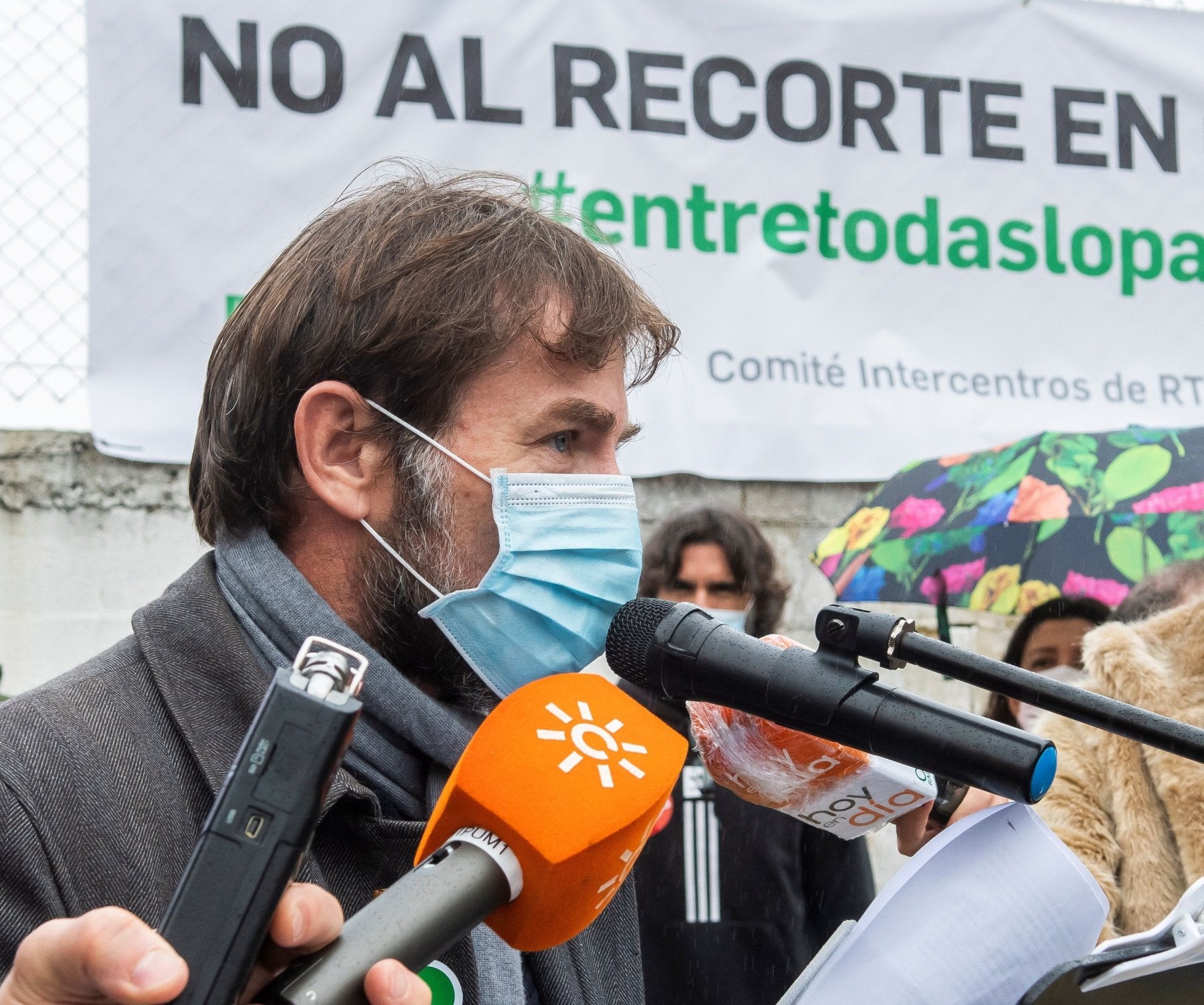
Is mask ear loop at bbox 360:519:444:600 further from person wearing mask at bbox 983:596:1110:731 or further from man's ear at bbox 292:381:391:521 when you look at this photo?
person wearing mask at bbox 983:596:1110:731

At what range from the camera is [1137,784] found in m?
2.58

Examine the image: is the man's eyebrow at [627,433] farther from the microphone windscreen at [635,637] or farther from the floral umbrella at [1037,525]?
the floral umbrella at [1037,525]

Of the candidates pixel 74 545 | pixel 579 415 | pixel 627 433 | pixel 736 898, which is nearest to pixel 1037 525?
pixel 736 898

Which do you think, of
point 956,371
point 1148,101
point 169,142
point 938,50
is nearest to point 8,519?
point 169,142

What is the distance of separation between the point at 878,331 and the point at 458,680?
3078 mm

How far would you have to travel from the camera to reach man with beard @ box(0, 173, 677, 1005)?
57.1 inches

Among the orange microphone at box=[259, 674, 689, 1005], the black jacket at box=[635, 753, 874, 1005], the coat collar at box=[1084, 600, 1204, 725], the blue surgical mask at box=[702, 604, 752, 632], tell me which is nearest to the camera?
the orange microphone at box=[259, 674, 689, 1005]

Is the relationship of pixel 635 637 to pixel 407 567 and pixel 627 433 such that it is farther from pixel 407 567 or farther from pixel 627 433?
pixel 627 433

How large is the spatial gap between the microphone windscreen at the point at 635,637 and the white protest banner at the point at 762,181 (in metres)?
2.86

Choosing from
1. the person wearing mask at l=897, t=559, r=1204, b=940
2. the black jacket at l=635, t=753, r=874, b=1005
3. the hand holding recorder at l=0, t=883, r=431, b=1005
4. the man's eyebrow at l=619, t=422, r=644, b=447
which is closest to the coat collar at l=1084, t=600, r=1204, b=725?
the person wearing mask at l=897, t=559, r=1204, b=940

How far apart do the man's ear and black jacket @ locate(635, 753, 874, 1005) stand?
5.04ft

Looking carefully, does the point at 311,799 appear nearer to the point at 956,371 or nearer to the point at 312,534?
the point at 312,534

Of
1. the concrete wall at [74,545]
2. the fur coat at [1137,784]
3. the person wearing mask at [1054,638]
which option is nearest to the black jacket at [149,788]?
the fur coat at [1137,784]

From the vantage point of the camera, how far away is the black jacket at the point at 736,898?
2895 mm
